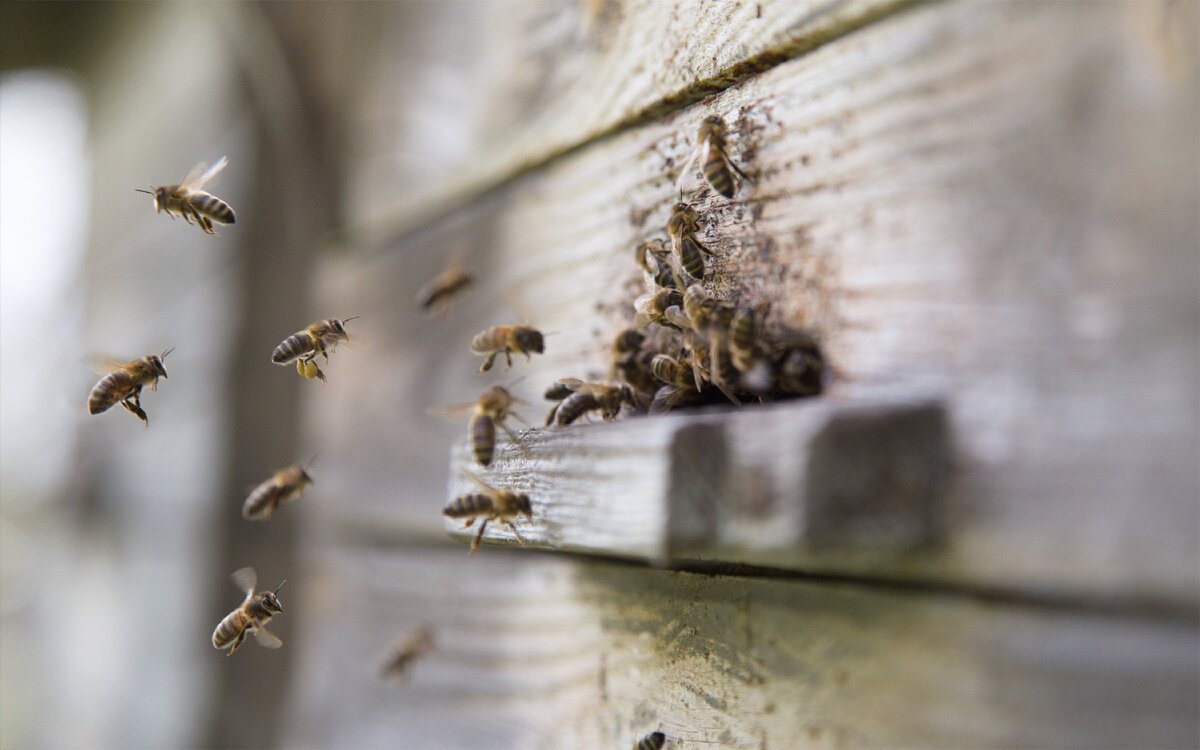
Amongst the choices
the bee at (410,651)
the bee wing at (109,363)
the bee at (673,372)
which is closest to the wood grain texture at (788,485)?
the bee at (673,372)

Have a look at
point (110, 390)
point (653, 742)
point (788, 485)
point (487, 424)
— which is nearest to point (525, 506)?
point (487, 424)

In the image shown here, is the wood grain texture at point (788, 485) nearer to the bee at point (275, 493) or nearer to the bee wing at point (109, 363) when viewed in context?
the bee at point (275, 493)

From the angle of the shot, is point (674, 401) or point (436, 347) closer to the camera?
point (674, 401)

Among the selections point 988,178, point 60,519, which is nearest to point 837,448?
point 988,178

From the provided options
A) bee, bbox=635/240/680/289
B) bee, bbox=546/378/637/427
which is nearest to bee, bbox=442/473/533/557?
bee, bbox=546/378/637/427

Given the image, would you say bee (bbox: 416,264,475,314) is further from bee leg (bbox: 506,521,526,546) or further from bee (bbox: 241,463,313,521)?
bee leg (bbox: 506,521,526,546)

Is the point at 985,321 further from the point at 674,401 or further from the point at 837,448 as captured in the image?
the point at 674,401
